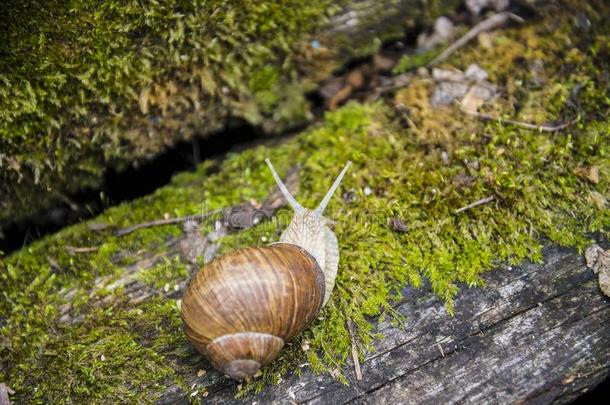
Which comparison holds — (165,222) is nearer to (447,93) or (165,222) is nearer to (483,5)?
(447,93)

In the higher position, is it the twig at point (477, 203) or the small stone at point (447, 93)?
the small stone at point (447, 93)

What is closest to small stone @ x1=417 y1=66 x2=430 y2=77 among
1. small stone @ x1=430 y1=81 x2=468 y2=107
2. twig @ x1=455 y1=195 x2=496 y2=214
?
small stone @ x1=430 y1=81 x2=468 y2=107

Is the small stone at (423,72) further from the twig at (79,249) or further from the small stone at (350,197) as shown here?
the twig at (79,249)

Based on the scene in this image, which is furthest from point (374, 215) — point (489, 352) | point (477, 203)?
point (489, 352)

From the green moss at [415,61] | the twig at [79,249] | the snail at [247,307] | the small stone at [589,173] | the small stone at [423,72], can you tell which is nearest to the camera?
the snail at [247,307]

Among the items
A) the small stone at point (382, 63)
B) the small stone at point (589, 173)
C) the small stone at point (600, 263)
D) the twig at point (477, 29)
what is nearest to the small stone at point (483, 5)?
the twig at point (477, 29)
